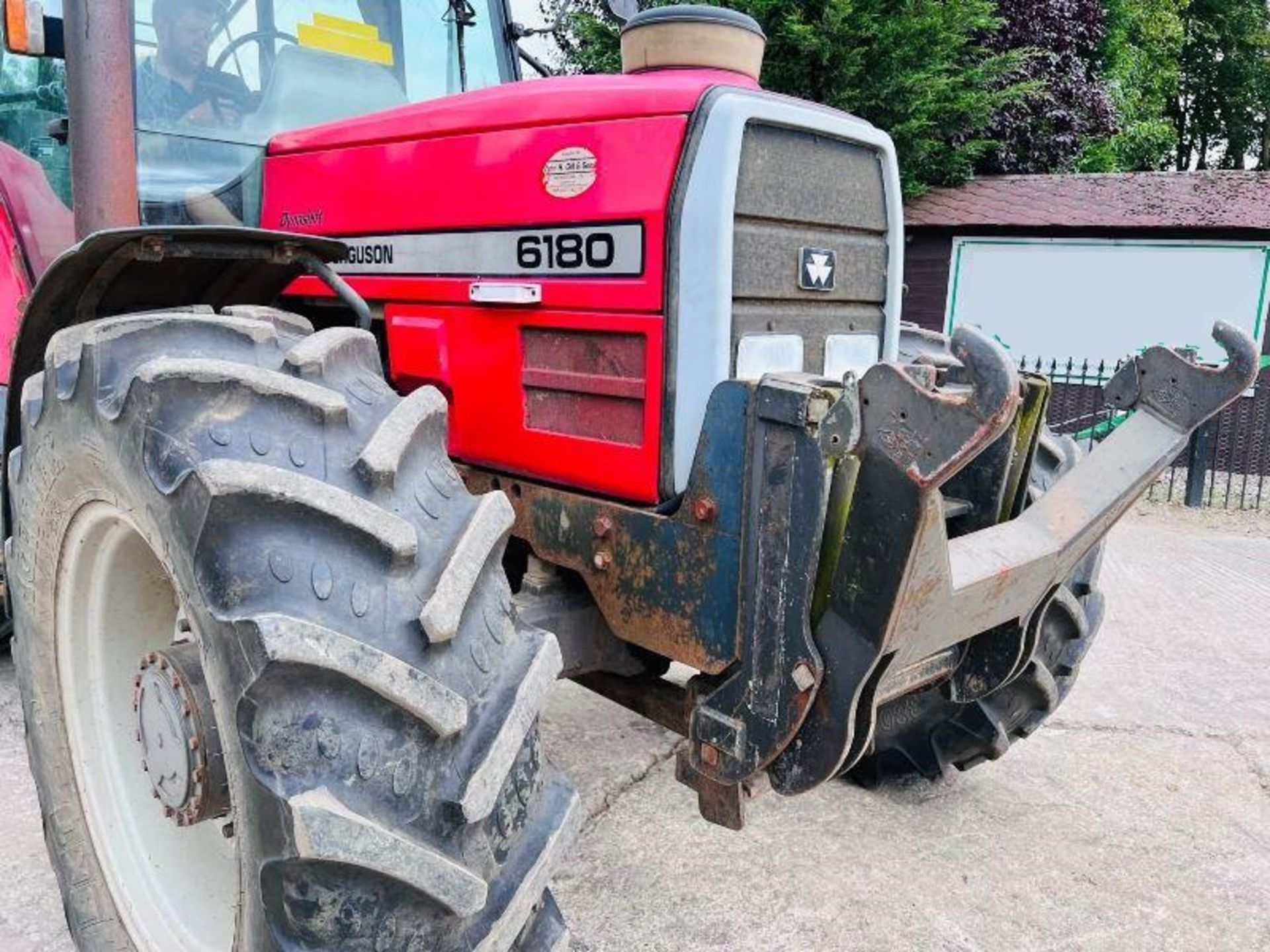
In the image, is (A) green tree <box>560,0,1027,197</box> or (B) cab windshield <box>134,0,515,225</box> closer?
(B) cab windshield <box>134,0,515,225</box>

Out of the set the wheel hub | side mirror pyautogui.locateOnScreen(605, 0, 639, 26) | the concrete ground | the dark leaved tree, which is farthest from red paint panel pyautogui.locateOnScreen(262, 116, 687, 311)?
the dark leaved tree

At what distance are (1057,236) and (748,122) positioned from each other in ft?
31.8

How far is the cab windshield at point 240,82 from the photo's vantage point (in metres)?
2.62

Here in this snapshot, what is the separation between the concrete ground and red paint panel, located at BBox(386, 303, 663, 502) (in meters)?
1.02

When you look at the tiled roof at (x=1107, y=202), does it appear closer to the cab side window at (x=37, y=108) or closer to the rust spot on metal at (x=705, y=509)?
the cab side window at (x=37, y=108)

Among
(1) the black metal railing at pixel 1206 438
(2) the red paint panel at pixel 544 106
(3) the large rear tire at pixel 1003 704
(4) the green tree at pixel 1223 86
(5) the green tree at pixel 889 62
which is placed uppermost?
(4) the green tree at pixel 1223 86

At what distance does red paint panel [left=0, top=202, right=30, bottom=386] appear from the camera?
274 centimetres

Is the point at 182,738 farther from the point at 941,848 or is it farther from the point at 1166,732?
the point at 1166,732

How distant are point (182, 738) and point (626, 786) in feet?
5.01

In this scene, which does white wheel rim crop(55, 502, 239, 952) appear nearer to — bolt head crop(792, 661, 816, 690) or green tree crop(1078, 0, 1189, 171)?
bolt head crop(792, 661, 816, 690)

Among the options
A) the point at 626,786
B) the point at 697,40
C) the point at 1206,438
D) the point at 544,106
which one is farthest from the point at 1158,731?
the point at 1206,438

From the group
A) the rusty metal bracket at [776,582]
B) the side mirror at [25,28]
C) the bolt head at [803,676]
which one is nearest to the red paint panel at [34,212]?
the side mirror at [25,28]

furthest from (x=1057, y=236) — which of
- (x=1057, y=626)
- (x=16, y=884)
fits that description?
(x=16, y=884)

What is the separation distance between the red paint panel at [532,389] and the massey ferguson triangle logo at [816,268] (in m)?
0.36
